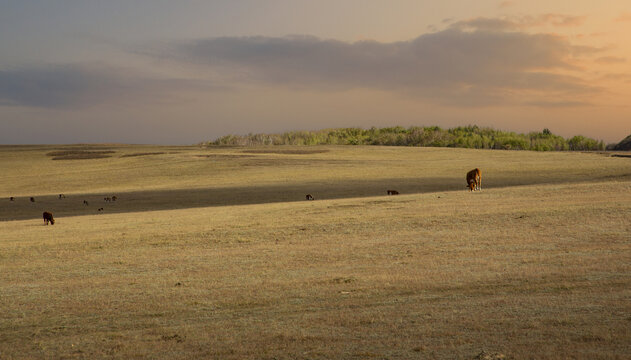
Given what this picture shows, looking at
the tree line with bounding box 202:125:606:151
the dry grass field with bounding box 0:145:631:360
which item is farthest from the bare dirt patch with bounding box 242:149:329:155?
the dry grass field with bounding box 0:145:631:360

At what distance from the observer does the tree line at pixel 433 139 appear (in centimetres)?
12100

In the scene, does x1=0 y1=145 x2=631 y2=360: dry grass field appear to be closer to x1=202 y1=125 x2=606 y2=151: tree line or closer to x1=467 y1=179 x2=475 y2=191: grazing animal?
x1=467 y1=179 x2=475 y2=191: grazing animal

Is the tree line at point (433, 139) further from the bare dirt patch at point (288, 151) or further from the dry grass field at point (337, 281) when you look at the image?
the dry grass field at point (337, 281)

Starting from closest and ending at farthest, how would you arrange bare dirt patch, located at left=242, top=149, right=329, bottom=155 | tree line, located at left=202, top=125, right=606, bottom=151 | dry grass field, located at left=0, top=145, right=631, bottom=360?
dry grass field, located at left=0, top=145, right=631, bottom=360
bare dirt patch, located at left=242, top=149, right=329, bottom=155
tree line, located at left=202, top=125, right=606, bottom=151

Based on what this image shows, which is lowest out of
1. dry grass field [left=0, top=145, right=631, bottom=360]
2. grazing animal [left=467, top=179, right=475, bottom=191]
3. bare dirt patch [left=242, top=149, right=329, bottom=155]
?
dry grass field [left=0, top=145, right=631, bottom=360]

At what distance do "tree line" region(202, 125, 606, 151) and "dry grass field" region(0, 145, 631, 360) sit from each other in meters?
91.7

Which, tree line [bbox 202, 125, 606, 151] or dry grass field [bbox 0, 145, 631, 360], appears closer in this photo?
dry grass field [bbox 0, 145, 631, 360]

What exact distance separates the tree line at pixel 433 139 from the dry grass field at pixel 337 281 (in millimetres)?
91736

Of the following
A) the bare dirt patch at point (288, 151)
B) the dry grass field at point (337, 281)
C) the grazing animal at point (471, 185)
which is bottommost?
the dry grass field at point (337, 281)

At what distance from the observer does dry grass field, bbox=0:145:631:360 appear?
31.9ft

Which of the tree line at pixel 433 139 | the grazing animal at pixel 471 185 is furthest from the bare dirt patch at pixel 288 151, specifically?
the grazing animal at pixel 471 185

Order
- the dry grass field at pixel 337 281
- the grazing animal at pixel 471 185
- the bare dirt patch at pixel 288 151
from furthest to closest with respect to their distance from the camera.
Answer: the bare dirt patch at pixel 288 151 < the grazing animal at pixel 471 185 < the dry grass field at pixel 337 281

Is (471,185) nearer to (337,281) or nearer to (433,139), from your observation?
(337,281)

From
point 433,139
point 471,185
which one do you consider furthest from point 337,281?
point 433,139
